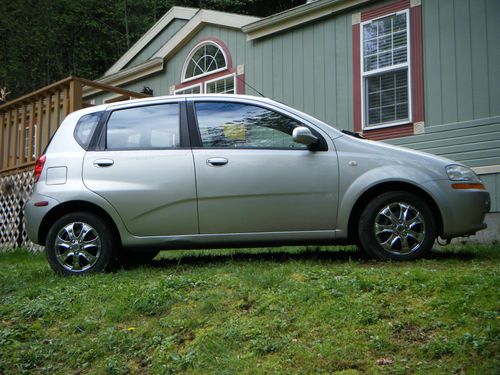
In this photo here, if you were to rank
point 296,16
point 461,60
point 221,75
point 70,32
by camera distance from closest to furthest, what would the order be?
point 461,60
point 296,16
point 221,75
point 70,32

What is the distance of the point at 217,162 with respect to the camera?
5.55 meters

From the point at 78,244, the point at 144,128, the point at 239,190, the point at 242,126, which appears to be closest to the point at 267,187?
the point at 239,190

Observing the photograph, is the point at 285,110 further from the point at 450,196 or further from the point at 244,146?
the point at 450,196

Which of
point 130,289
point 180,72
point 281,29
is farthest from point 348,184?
point 180,72

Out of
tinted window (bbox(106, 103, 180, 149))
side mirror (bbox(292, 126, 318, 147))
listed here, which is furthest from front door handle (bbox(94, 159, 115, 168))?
side mirror (bbox(292, 126, 318, 147))

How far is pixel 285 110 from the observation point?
5.72 m

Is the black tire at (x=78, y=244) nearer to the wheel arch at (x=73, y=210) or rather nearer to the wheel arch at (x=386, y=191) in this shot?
the wheel arch at (x=73, y=210)

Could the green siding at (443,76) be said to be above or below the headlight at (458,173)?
above

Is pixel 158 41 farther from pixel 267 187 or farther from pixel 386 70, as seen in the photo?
pixel 267 187

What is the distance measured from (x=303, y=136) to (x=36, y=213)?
276 cm

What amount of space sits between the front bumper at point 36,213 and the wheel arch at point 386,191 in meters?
2.93

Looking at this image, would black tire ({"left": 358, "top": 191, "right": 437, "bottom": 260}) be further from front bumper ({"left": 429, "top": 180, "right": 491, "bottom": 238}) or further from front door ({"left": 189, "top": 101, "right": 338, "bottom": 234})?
front door ({"left": 189, "top": 101, "right": 338, "bottom": 234})

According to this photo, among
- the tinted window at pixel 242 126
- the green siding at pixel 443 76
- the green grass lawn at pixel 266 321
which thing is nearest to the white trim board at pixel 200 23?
the green siding at pixel 443 76

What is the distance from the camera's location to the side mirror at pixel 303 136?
536 centimetres
